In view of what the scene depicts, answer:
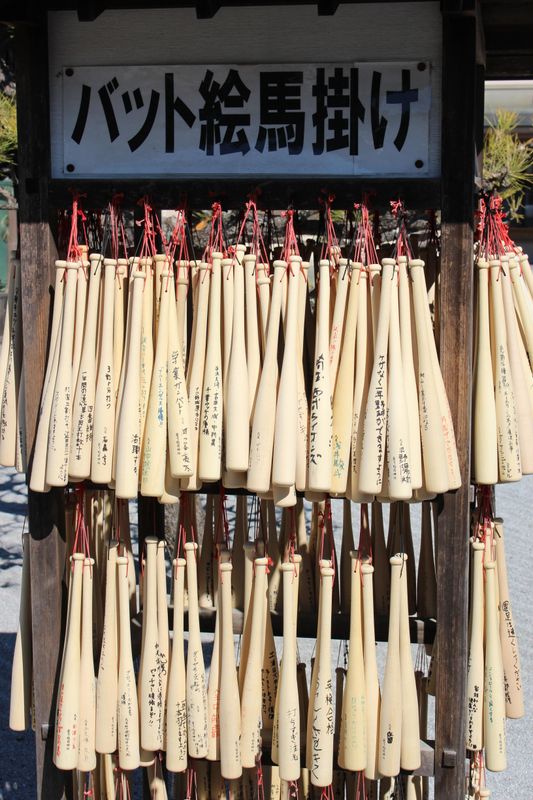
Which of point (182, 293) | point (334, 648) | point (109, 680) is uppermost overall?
point (182, 293)

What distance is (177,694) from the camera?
9.57 ft

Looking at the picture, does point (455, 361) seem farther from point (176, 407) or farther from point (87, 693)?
point (87, 693)

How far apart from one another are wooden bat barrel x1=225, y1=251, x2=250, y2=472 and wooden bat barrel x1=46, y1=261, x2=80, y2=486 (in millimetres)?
474

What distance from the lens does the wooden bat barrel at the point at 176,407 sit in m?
2.72

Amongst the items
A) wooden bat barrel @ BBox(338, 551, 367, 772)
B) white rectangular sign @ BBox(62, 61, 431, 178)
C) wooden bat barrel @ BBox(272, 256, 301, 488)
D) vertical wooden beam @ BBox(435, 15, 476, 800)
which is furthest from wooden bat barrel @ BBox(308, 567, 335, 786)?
white rectangular sign @ BBox(62, 61, 431, 178)

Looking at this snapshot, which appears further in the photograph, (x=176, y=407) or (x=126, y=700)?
(x=126, y=700)

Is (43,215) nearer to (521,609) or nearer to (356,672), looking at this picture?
(356,672)

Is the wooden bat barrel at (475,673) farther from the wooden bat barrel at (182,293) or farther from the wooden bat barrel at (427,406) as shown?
the wooden bat barrel at (182,293)

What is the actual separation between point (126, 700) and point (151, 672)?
0.11 m

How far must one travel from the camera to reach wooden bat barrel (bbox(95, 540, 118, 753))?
2.92 metres

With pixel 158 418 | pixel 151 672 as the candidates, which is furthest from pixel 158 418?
pixel 151 672

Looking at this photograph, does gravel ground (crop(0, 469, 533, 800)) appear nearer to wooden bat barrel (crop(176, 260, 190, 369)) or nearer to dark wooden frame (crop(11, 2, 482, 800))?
dark wooden frame (crop(11, 2, 482, 800))

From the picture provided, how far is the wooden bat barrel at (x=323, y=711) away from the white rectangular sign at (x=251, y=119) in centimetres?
123

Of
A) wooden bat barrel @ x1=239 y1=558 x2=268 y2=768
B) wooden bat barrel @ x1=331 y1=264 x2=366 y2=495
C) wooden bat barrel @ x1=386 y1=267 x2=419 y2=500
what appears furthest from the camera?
wooden bat barrel @ x1=239 y1=558 x2=268 y2=768
